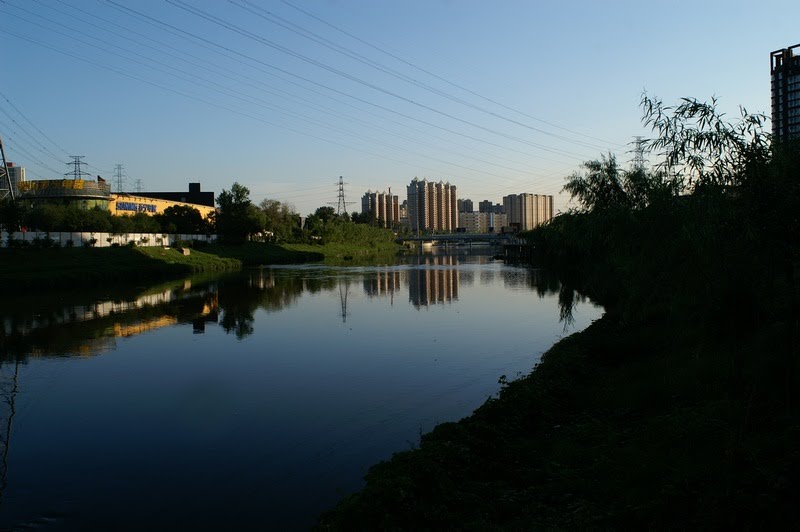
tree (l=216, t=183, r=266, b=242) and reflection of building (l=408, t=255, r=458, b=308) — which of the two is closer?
reflection of building (l=408, t=255, r=458, b=308)

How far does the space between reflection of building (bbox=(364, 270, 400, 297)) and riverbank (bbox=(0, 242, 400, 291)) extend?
67.3ft

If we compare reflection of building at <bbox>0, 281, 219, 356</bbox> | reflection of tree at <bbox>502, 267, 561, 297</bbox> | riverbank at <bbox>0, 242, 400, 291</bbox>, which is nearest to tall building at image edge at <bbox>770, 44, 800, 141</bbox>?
reflection of tree at <bbox>502, 267, 561, 297</bbox>

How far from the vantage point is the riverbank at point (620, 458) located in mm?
7180

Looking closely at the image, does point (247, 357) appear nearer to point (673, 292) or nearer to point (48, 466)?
point (48, 466)

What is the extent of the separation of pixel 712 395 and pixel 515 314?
21292mm

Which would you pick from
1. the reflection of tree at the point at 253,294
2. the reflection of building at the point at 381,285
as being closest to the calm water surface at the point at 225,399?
the reflection of tree at the point at 253,294

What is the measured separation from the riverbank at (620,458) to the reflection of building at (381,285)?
30651 mm

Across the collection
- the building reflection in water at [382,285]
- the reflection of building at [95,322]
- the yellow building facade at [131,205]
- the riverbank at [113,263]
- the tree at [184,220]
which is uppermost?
the yellow building facade at [131,205]

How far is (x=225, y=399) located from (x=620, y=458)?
10.5 meters

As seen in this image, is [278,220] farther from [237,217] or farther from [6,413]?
[6,413]

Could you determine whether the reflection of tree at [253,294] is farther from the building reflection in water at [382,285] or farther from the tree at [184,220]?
the tree at [184,220]

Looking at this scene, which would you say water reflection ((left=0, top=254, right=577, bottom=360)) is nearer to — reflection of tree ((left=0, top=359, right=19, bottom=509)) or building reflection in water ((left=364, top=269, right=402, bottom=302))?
building reflection in water ((left=364, top=269, right=402, bottom=302))

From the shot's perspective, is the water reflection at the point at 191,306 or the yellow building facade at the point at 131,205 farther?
the yellow building facade at the point at 131,205

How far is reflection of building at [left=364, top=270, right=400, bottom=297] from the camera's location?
44.8 meters
